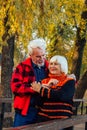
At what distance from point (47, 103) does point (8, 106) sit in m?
10.0

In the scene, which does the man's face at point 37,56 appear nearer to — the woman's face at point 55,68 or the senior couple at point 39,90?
the senior couple at point 39,90

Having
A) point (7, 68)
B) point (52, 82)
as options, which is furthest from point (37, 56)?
point (7, 68)

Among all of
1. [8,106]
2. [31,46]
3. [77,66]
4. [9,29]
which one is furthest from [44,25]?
[31,46]

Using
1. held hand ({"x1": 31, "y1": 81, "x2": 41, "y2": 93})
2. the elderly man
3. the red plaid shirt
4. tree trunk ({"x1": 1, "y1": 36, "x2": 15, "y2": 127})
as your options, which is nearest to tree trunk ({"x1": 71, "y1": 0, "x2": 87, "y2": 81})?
tree trunk ({"x1": 1, "y1": 36, "x2": 15, "y2": 127})

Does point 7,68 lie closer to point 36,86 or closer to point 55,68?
point 55,68

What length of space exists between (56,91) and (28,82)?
279 mm

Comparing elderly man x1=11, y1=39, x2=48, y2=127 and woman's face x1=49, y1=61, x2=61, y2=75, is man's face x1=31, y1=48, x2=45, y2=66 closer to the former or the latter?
elderly man x1=11, y1=39, x2=48, y2=127

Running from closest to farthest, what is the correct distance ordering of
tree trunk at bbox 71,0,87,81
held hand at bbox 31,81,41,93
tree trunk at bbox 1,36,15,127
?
held hand at bbox 31,81,41,93
tree trunk at bbox 1,36,15,127
tree trunk at bbox 71,0,87,81

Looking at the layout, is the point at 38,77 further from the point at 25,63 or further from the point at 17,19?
the point at 17,19

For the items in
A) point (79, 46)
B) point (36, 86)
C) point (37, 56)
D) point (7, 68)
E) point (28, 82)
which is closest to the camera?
point (36, 86)

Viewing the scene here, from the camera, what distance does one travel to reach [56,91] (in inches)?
164

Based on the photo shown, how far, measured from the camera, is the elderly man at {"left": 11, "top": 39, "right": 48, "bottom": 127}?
166 inches

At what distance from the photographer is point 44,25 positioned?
476 inches

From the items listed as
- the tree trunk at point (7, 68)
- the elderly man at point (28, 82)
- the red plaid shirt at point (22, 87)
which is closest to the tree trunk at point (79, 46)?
the tree trunk at point (7, 68)
